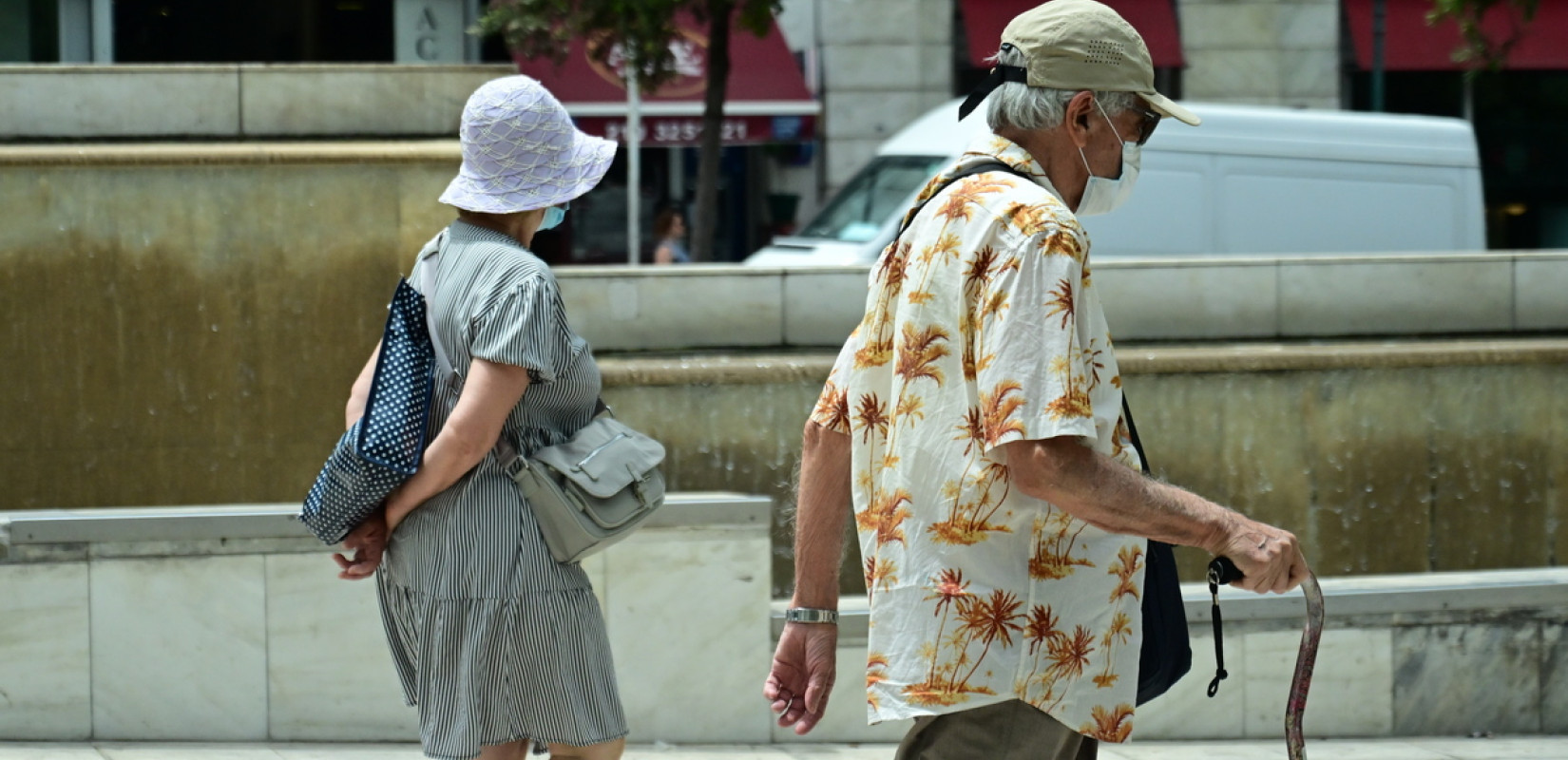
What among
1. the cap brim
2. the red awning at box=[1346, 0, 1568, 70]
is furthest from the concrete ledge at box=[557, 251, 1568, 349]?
the red awning at box=[1346, 0, 1568, 70]

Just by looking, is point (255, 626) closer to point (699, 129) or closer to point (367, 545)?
point (367, 545)

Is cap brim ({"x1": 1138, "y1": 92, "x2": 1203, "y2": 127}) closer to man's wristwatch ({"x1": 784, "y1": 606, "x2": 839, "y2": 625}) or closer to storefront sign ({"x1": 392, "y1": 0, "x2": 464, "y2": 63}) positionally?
man's wristwatch ({"x1": 784, "y1": 606, "x2": 839, "y2": 625})

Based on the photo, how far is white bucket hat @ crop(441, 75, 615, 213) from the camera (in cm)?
322

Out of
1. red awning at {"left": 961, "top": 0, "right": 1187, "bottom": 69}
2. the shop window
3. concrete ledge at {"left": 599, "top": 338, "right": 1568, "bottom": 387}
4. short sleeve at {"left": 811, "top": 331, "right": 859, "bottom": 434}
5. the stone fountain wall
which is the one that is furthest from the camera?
red awning at {"left": 961, "top": 0, "right": 1187, "bottom": 69}

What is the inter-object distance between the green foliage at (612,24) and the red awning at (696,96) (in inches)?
96.6

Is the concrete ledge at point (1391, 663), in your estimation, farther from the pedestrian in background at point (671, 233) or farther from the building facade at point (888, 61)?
the building facade at point (888, 61)

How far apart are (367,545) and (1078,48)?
4.96 ft

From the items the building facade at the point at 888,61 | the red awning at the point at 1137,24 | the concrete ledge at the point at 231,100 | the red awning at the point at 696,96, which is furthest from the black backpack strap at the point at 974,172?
the red awning at the point at 1137,24

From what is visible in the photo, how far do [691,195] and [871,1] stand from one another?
2.78m

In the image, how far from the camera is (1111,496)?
244cm

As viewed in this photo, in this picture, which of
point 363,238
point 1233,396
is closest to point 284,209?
point 363,238

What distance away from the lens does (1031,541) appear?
100 inches

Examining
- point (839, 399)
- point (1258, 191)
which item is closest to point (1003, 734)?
point (839, 399)

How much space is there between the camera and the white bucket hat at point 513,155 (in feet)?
10.6
